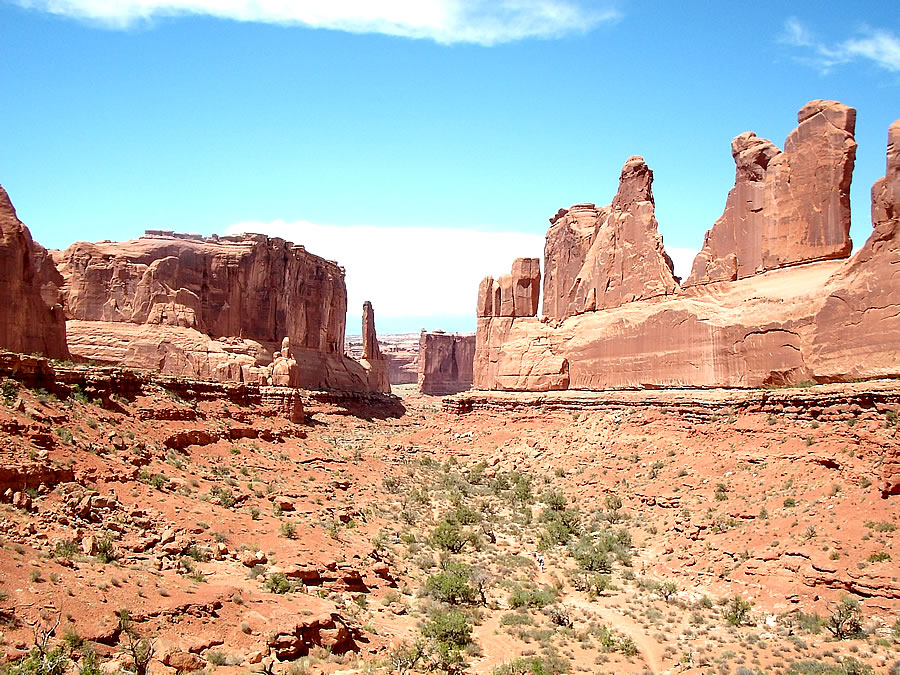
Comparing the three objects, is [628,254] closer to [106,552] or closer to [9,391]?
[9,391]

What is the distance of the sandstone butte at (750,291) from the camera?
2045 centimetres

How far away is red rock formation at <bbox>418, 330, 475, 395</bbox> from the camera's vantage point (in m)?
98.9

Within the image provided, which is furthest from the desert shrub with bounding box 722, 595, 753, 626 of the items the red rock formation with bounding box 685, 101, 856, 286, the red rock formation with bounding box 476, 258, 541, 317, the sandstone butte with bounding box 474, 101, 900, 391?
the red rock formation with bounding box 476, 258, 541, 317

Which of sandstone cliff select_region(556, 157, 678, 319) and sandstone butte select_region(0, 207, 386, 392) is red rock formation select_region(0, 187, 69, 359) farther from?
sandstone cliff select_region(556, 157, 678, 319)

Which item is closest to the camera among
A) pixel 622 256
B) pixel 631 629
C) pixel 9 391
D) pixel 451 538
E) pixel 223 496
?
pixel 631 629

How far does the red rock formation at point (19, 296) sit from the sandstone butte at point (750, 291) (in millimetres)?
21974

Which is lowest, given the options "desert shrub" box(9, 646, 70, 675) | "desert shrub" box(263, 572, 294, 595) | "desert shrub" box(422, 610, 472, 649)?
"desert shrub" box(422, 610, 472, 649)

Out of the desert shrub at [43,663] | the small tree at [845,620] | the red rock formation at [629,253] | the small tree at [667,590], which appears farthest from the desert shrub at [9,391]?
the red rock formation at [629,253]

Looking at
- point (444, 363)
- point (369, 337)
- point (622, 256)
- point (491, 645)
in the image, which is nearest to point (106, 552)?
point (491, 645)

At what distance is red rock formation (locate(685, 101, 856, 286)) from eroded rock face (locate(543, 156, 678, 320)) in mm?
3785

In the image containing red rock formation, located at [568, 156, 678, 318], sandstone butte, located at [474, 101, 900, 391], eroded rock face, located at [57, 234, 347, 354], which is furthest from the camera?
eroded rock face, located at [57, 234, 347, 354]

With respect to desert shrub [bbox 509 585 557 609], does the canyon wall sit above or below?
above

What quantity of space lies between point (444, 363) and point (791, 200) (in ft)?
253

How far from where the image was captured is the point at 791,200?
2419cm
